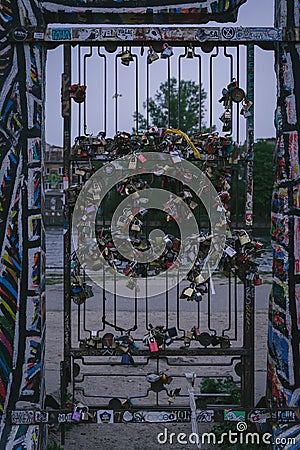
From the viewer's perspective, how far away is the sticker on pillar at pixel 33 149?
3542mm

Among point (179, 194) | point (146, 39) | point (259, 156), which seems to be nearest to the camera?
point (146, 39)

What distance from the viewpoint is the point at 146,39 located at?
353 cm

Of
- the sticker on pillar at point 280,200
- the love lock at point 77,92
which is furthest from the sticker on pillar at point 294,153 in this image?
the love lock at point 77,92

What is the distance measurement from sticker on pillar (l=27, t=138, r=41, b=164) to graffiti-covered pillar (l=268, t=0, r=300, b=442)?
1.43 m

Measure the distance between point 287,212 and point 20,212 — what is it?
1.57 metres

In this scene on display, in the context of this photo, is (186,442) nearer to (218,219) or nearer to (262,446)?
(262,446)

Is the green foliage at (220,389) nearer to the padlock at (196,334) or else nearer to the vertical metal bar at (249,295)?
the vertical metal bar at (249,295)

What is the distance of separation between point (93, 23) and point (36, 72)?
507mm

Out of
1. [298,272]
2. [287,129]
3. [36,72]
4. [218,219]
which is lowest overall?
[298,272]

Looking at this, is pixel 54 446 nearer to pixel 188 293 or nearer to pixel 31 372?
pixel 31 372

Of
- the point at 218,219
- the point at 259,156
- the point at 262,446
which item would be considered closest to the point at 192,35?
the point at 218,219

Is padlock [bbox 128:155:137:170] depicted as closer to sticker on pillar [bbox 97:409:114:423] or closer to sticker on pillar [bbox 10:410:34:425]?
sticker on pillar [bbox 97:409:114:423]

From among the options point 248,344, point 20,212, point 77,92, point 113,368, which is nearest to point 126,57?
point 77,92

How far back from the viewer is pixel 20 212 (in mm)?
3559
